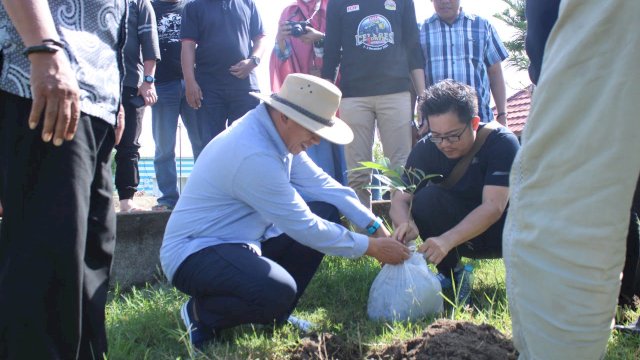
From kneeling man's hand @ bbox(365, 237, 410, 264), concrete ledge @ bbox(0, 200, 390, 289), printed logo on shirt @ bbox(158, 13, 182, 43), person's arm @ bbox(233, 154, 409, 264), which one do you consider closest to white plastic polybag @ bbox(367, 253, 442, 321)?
kneeling man's hand @ bbox(365, 237, 410, 264)

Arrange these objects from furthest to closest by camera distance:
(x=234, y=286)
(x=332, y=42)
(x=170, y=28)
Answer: (x=170, y=28), (x=332, y=42), (x=234, y=286)

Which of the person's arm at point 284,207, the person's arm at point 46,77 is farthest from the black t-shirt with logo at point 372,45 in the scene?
the person's arm at point 46,77

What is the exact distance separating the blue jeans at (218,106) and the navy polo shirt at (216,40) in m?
0.04

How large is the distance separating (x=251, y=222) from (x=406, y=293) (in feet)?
2.63

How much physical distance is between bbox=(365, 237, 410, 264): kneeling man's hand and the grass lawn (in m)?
0.30

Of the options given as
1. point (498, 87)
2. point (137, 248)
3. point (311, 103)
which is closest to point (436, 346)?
point (311, 103)

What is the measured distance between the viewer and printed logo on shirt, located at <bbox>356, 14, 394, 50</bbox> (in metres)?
4.58

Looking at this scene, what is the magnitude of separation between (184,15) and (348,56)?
1.27 metres

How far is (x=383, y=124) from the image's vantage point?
4562 mm

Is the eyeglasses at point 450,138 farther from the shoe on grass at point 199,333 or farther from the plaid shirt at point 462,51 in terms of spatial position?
the shoe on grass at point 199,333

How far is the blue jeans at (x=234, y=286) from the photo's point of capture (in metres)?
2.77

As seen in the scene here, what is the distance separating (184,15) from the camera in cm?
476

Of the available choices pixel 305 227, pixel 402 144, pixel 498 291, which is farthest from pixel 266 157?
pixel 402 144

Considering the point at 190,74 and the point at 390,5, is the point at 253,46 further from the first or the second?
the point at 390,5
